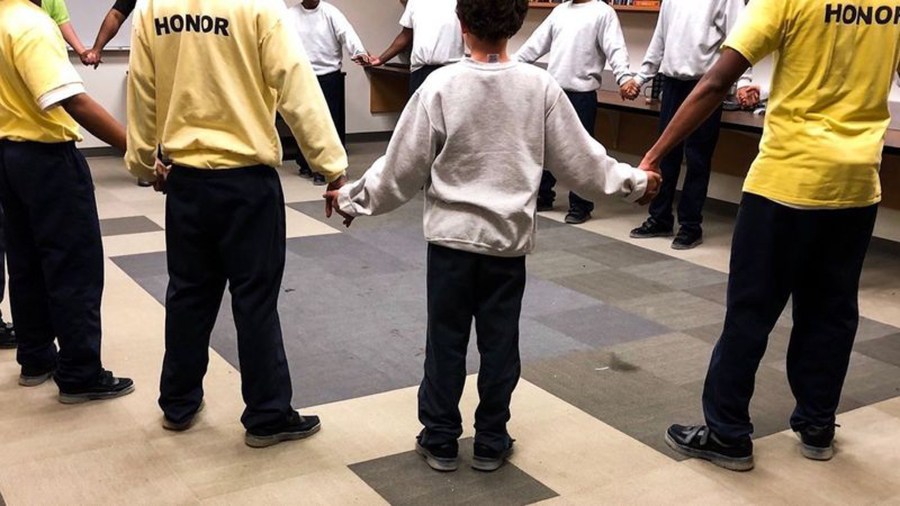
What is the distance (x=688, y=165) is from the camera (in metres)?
5.23

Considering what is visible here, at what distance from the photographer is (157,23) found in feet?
8.20

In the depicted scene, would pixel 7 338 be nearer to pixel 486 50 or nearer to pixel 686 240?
pixel 486 50

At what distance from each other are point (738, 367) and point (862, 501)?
1.55 ft

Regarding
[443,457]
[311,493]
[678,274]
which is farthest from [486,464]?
[678,274]

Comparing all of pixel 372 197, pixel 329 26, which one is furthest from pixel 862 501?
pixel 329 26

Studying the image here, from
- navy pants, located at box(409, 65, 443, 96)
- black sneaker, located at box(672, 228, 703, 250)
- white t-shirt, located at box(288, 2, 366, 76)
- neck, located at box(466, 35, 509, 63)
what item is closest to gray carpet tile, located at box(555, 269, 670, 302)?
black sneaker, located at box(672, 228, 703, 250)

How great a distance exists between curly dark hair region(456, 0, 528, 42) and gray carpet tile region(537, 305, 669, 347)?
1.64 m

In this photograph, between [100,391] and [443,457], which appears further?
[100,391]

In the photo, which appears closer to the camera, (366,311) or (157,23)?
(157,23)

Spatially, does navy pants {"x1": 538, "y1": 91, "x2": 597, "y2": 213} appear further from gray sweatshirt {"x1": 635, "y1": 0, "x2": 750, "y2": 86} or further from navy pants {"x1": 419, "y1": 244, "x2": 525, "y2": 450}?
navy pants {"x1": 419, "y1": 244, "x2": 525, "y2": 450}

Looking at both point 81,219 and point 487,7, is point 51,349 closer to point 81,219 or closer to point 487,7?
point 81,219

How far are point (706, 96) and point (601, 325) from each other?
1558 mm

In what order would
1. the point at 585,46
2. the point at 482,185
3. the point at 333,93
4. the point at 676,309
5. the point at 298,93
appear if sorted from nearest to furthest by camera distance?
1. the point at 482,185
2. the point at 298,93
3. the point at 676,309
4. the point at 585,46
5. the point at 333,93

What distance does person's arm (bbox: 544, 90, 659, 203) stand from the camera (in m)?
2.44
